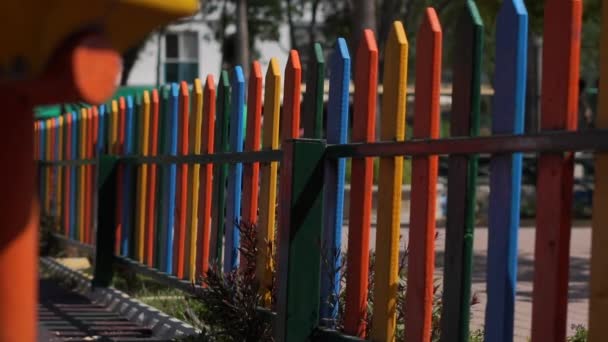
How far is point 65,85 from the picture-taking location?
2139 millimetres

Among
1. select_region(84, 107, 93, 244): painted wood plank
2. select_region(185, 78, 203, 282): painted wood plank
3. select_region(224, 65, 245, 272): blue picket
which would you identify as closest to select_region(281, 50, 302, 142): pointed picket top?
select_region(224, 65, 245, 272): blue picket

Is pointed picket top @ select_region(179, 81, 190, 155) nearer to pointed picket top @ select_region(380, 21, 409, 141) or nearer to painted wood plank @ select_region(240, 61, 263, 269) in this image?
painted wood plank @ select_region(240, 61, 263, 269)

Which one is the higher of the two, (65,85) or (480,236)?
(65,85)

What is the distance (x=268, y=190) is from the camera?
5539mm

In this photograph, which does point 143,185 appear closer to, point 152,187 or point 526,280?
point 152,187

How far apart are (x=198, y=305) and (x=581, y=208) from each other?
1485 centimetres

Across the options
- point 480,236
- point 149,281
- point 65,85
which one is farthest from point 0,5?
point 480,236

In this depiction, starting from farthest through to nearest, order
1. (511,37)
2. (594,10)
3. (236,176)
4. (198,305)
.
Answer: (594,10)
(198,305)
(236,176)
(511,37)

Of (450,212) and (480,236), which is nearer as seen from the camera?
(450,212)

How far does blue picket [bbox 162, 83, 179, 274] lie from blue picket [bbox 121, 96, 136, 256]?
88cm

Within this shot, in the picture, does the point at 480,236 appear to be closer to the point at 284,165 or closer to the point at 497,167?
the point at 284,165

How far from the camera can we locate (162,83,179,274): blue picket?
284 inches

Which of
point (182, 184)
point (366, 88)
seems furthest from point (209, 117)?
point (366, 88)

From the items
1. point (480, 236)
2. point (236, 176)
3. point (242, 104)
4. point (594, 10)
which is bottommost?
point (480, 236)
